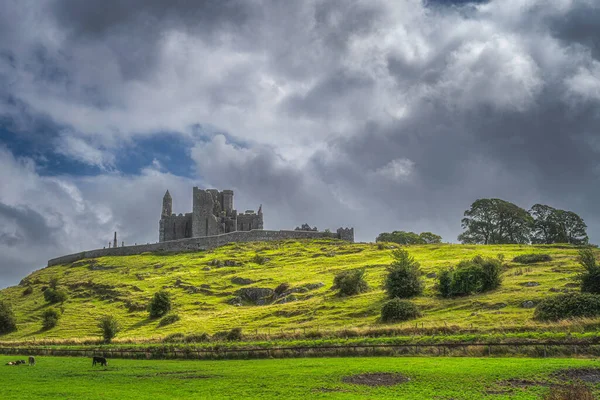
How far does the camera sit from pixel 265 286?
88.6 metres

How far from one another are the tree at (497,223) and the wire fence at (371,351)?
364ft

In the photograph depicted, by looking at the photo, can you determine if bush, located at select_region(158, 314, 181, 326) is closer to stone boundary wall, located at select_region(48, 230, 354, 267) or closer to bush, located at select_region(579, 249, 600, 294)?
bush, located at select_region(579, 249, 600, 294)

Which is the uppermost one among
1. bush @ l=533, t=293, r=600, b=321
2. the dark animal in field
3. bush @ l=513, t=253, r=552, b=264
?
bush @ l=513, t=253, r=552, b=264

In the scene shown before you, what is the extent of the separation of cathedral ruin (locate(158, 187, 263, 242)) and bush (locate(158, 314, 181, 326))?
7551cm

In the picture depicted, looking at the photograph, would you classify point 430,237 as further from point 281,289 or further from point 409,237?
point 281,289

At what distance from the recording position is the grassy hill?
55.1 meters

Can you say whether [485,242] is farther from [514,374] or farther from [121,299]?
[514,374]

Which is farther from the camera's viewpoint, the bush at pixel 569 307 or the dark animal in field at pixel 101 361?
the dark animal in field at pixel 101 361

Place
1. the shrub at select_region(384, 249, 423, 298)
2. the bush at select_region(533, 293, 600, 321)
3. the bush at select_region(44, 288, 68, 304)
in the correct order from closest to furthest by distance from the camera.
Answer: the bush at select_region(533, 293, 600, 321) → the shrub at select_region(384, 249, 423, 298) → the bush at select_region(44, 288, 68, 304)

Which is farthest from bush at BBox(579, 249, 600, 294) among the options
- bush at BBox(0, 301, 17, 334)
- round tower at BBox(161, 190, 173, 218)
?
round tower at BBox(161, 190, 173, 218)

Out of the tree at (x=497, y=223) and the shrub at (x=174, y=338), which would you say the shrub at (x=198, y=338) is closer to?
the shrub at (x=174, y=338)

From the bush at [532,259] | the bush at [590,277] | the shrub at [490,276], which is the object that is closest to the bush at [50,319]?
the shrub at [490,276]

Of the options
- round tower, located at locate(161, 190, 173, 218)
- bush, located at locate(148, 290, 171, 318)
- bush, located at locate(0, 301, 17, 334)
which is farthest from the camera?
round tower, located at locate(161, 190, 173, 218)

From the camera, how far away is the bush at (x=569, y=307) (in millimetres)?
42156
